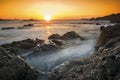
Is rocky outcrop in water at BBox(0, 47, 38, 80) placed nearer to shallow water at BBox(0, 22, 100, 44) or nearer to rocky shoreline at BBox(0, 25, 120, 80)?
rocky shoreline at BBox(0, 25, 120, 80)

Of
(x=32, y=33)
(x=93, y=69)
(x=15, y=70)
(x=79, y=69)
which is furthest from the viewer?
(x=32, y=33)

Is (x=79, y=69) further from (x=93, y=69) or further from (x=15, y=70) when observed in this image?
(x=15, y=70)

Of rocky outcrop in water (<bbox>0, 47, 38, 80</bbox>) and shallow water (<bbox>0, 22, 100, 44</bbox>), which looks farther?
shallow water (<bbox>0, 22, 100, 44</bbox>)

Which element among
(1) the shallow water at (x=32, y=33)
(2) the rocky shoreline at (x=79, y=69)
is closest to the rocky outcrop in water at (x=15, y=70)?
(2) the rocky shoreline at (x=79, y=69)

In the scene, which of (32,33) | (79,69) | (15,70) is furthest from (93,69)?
(32,33)

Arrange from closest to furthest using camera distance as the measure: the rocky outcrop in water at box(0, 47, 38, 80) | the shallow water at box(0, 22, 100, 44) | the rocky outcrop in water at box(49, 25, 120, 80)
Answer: the rocky outcrop in water at box(49, 25, 120, 80) < the rocky outcrop in water at box(0, 47, 38, 80) < the shallow water at box(0, 22, 100, 44)

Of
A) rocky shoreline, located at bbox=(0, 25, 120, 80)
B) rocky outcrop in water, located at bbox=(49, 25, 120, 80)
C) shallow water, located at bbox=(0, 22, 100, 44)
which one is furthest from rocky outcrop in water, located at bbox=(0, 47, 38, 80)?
shallow water, located at bbox=(0, 22, 100, 44)

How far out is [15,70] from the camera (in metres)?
7.59

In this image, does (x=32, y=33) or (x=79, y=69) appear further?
(x=32, y=33)

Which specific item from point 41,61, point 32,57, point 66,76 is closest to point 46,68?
point 41,61

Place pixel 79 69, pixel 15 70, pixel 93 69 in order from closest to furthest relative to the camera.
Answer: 1. pixel 93 69
2. pixel 79 69
3. pixel 15 70

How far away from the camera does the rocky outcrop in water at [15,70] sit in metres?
7.36

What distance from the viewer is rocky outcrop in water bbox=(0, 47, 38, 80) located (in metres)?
7.36

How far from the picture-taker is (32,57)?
12.3 m
